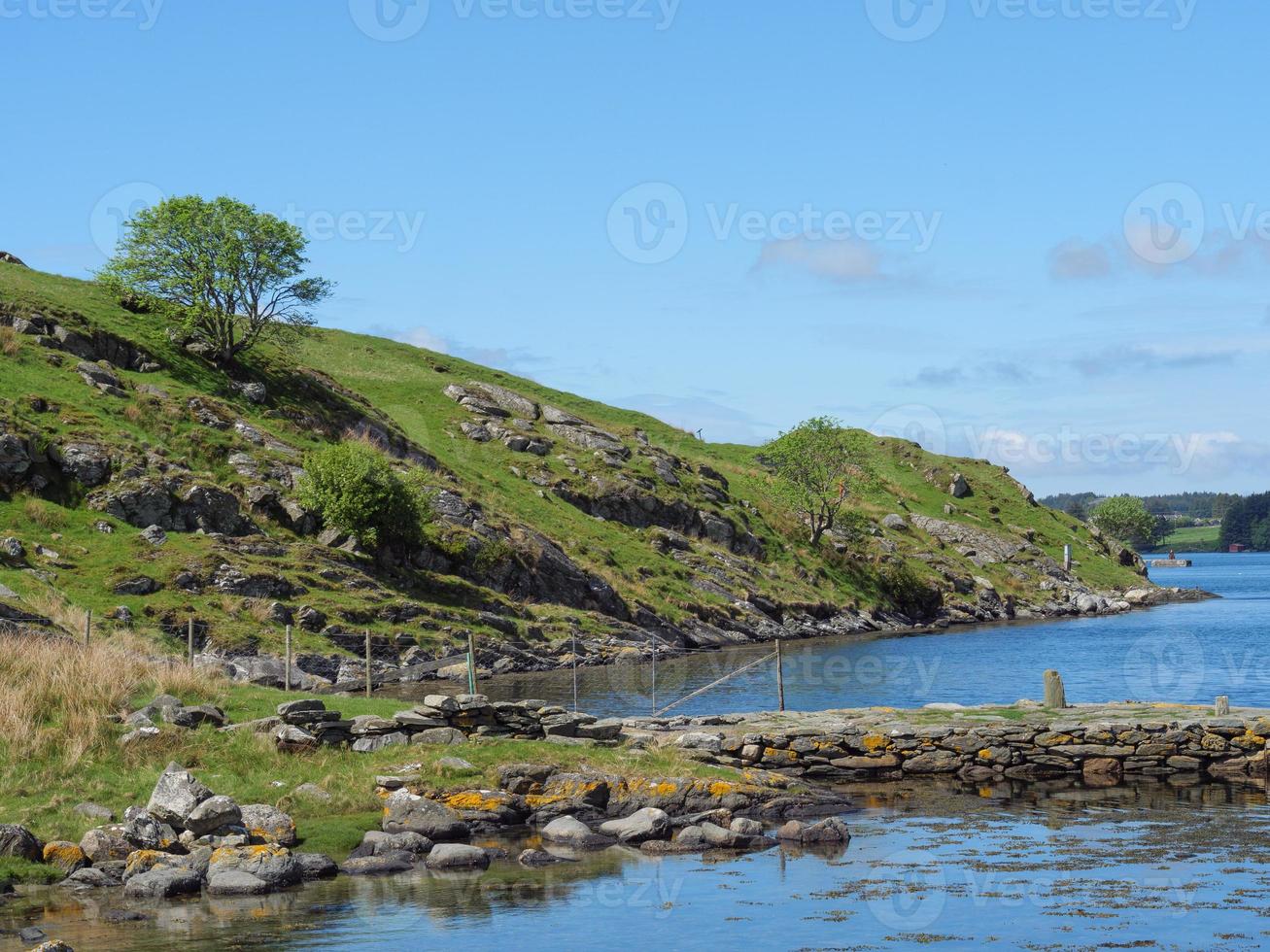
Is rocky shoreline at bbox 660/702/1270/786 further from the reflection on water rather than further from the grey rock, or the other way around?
the grey rock

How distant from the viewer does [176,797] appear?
933 inches

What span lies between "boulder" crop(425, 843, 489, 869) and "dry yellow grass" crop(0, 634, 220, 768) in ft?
27.0

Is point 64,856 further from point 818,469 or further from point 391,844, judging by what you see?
point 818,469

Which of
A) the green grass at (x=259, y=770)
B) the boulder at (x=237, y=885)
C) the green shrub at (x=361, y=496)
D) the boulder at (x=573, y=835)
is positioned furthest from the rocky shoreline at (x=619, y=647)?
the boulder at (x=237, y=885)

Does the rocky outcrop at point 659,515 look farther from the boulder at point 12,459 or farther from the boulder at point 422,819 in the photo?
the boulder at point 422,819

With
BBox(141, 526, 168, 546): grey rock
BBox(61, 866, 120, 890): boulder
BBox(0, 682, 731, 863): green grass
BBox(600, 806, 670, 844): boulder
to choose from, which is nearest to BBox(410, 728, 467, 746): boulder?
BBox(0, 682, 731, 863): green grass

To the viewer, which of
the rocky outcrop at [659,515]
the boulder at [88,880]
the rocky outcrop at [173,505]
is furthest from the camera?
the rocky outcrop at [659,515]

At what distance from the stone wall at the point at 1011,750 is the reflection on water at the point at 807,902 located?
6.46 meters

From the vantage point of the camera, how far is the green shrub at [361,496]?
69.6m

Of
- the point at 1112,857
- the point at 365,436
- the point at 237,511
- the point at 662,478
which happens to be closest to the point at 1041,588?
the point at 662,478

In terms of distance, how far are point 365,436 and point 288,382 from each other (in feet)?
30.3

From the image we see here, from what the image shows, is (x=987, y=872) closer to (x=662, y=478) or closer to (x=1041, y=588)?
(x=662, y=478)

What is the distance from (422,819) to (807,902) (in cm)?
886

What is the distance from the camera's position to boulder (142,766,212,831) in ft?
77.3
